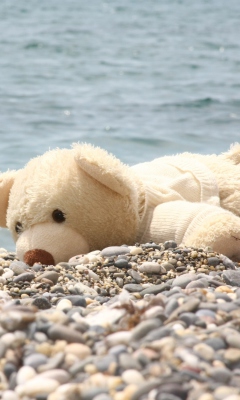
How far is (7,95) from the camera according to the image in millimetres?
9102

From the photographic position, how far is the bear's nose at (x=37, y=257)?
2.90m

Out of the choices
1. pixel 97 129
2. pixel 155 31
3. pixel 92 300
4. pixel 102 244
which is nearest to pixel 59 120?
pixel 97 129

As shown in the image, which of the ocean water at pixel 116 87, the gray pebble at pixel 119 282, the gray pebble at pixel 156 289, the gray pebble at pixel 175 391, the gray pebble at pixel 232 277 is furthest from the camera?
the ocean water at pixel 116 87

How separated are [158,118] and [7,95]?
2207 mm

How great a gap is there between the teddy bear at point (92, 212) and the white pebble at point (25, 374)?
1.29 m

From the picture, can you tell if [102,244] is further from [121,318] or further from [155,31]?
[155,31]

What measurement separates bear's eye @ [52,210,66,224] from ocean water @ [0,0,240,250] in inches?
48.4

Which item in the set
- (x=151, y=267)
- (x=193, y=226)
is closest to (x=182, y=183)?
(x=193, y=226)

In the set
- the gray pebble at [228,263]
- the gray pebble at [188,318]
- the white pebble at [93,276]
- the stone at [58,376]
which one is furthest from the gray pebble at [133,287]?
the stone at [58,376]

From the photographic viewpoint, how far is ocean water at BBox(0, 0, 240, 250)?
698 cm

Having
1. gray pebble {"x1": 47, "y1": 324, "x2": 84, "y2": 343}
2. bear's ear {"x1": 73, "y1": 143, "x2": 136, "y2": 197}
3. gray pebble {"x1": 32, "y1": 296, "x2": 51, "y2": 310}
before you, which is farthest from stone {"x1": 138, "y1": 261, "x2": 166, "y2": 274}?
gray pebble {"x1": 47, "y1": 324, "x2": 84, "y2": 343}

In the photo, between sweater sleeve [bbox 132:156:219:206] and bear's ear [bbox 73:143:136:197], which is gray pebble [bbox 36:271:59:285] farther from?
sweater sleeve [bbox 132:156:219:206]

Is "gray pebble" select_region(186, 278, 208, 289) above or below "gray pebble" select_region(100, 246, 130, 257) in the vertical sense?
above

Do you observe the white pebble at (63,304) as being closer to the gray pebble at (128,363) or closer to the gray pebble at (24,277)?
the gray pebble at (24,277)
